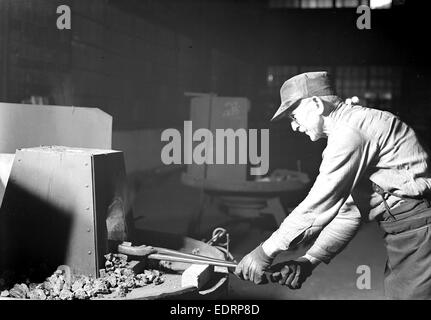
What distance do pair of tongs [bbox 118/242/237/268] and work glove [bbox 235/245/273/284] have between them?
72 millimetres

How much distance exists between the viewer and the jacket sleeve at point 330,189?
215 cm

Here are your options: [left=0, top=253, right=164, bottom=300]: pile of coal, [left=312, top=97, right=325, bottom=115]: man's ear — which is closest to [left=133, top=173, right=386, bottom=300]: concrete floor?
[left=0, top=253, right=164, bottom=300]: pile of coal

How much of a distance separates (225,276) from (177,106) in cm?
134

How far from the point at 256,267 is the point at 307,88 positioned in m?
1.02

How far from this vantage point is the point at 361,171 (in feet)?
7.06

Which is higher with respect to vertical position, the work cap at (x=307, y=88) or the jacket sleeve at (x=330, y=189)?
the work cap at (x=307, y=88)

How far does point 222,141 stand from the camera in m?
2.93

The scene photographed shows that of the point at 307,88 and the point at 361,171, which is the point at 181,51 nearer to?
the point at 307,88

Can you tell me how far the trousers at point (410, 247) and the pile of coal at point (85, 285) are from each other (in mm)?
1276

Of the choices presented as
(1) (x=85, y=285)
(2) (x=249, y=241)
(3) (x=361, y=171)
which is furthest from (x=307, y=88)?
(1) (x=85, y=285)

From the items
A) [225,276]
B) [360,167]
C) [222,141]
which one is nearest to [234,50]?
[222,141]

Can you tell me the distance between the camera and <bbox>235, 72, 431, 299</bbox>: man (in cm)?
215

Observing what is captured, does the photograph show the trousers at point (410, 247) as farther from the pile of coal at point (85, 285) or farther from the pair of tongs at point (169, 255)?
the pile of coal at point (85, 285)
